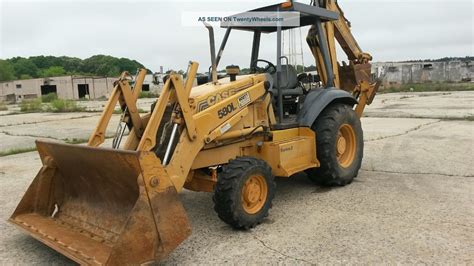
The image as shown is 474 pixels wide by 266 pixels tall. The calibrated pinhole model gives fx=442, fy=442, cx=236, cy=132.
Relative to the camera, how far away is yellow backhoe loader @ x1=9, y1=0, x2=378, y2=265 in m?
3.70

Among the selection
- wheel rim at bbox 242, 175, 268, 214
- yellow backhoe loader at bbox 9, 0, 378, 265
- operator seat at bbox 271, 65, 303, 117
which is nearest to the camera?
yellow backhoe loader at bbox 9, 0, 378, 265

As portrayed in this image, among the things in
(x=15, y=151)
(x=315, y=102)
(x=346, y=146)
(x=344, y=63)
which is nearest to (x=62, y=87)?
(x=15, y=151)

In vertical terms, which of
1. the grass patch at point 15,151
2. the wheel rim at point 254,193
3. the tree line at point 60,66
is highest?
the tree line at point 60,66

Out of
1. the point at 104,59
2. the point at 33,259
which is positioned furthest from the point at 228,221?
the point at 104,59

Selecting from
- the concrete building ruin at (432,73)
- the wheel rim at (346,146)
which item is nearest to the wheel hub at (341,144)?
the wheel rim at (346,146)

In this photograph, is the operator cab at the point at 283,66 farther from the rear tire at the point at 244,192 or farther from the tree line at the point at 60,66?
the tree line at the point at 60,66

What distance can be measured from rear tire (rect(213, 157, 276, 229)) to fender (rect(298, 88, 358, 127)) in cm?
126

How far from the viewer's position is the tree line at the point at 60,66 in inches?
3356

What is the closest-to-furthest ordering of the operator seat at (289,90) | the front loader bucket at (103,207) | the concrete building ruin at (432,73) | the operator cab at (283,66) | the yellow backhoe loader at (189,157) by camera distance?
the front loader bucket at (103,207), the yellow backhoe loader at (189,157), the operator cab at (283,66), the operator seat at (289,90), the concrete building ruin at (432,73)

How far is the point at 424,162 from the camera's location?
7695mm

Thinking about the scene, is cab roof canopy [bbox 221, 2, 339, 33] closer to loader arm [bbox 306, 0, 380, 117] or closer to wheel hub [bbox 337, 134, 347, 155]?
loader arm [bbox 306, 0, 380, 117]

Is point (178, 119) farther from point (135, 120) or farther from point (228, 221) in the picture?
point (228, 221)

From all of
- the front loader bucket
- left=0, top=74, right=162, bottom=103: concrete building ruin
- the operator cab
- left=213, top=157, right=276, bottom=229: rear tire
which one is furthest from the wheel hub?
left=0, top=74, right=162, bottom=103: concrete building ruin

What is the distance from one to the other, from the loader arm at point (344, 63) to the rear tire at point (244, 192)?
2.39 meters
